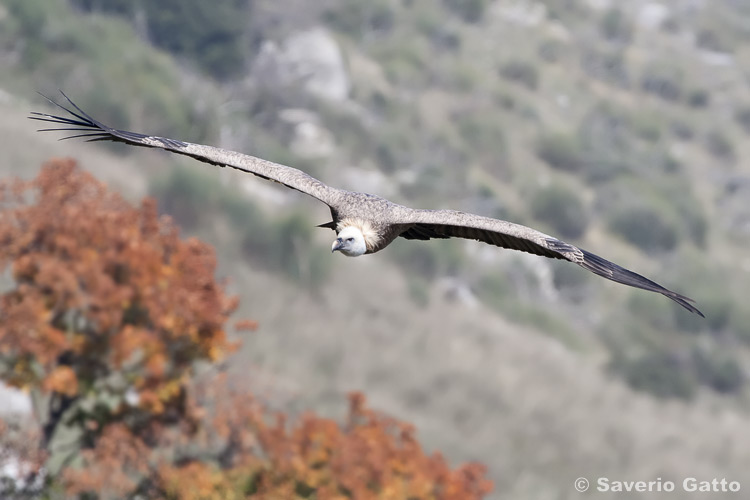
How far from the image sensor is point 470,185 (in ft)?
181

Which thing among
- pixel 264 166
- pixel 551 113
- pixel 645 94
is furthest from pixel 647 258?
pixel 264 166

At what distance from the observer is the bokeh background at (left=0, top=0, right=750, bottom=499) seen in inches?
1029

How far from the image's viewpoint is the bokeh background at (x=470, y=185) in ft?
85.7

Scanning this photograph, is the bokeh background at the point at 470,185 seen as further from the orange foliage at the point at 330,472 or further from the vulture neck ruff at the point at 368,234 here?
the vulture neck ruff at the point at 368,234

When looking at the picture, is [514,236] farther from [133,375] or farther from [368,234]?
[133,375]

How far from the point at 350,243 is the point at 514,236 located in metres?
1.64

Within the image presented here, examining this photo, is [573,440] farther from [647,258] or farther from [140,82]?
[647,258]

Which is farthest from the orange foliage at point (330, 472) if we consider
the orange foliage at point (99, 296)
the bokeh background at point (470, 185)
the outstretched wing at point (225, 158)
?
the outstretched wing at point (225, 158)

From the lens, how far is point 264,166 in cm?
1075

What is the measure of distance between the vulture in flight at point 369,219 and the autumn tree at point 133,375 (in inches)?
185

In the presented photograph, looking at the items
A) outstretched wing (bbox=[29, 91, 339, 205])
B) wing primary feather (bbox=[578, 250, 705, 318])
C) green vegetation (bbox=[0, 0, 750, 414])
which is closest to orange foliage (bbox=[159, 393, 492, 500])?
outstretched wing (bbox=[29, 91, 339, 205])

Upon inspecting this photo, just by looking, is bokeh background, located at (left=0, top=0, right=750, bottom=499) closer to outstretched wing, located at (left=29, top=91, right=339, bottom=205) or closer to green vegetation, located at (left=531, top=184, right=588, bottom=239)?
green vegetation, located at (left=531, top=184, right=588, bottom=239)

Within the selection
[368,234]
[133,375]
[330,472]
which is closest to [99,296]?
[133,375]

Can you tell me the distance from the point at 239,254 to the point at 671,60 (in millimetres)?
57381
